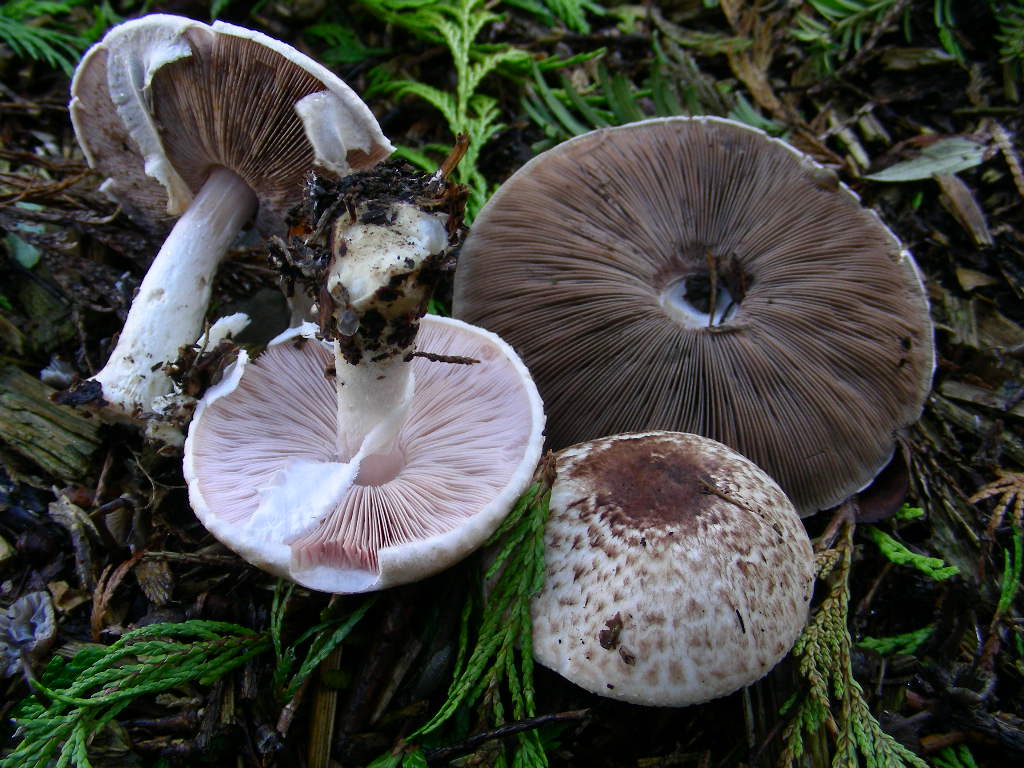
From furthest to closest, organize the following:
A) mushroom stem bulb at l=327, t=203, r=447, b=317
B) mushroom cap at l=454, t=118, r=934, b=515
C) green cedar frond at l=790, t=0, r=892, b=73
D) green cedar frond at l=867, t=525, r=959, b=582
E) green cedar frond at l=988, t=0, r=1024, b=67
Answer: green cedar frond at l=790, t=0, r=892, b=73, green cedar frond at l=988, t=0, r=1024, b=67, mushroom cap at l=454, t=118, r=934, b=515, green cedar frond at l=867, t=525, r=959, b=582, mushroom stem bulb at l=327, t=203, r=447, b=317

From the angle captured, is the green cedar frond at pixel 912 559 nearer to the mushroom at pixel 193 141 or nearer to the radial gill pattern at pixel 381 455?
the radial gill pattern at pixel 381 455

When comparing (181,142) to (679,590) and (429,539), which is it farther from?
(679,590)

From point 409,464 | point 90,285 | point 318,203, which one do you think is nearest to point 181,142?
point 90,285

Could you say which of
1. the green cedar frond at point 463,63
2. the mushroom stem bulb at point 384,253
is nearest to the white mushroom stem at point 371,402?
the mushroom stem bulb at point 384,253

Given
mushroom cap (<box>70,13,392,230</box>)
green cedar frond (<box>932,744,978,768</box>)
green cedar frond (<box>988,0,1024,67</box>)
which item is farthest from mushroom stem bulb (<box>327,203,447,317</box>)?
green cedar frond (<box>988,0,1024,67</box>)

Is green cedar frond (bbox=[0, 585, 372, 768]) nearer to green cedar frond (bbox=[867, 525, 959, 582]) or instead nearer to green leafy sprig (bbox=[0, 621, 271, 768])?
green leafy sprig (bbox=[0, 621, 271, 768])
